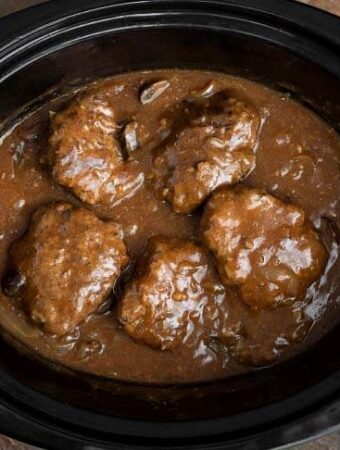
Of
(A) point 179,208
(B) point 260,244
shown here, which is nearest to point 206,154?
(A) point 179,208

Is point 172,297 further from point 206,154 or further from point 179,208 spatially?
point 206,154

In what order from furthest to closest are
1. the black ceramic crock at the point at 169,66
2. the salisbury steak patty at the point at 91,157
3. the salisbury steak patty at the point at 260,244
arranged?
the salisbury steak patty at the point at 91,157
the salisbury steak patty at the point at 260,244
the black ceramic crock at the point at 169,66

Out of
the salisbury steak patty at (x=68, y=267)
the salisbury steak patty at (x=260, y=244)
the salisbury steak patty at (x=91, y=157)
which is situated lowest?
the salisbury steak patty at (x=260, y=244)

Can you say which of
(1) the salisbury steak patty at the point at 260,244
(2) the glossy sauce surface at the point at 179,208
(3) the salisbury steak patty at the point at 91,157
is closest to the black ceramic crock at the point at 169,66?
(2) the glossy sauce surface at the point at 179,208

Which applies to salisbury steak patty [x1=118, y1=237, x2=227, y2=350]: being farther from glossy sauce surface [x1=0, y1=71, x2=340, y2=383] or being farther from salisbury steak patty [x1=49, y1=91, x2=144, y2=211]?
salisbury steak patty [x1=49, y1=91, x2=144, y2=211]

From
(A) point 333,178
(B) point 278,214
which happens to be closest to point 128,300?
(B) point 278,214

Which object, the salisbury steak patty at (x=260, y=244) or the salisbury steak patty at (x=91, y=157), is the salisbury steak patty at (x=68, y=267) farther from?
the salisbury steak patty at (x=260, y=244)

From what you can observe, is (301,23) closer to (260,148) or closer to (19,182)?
(260,148)
